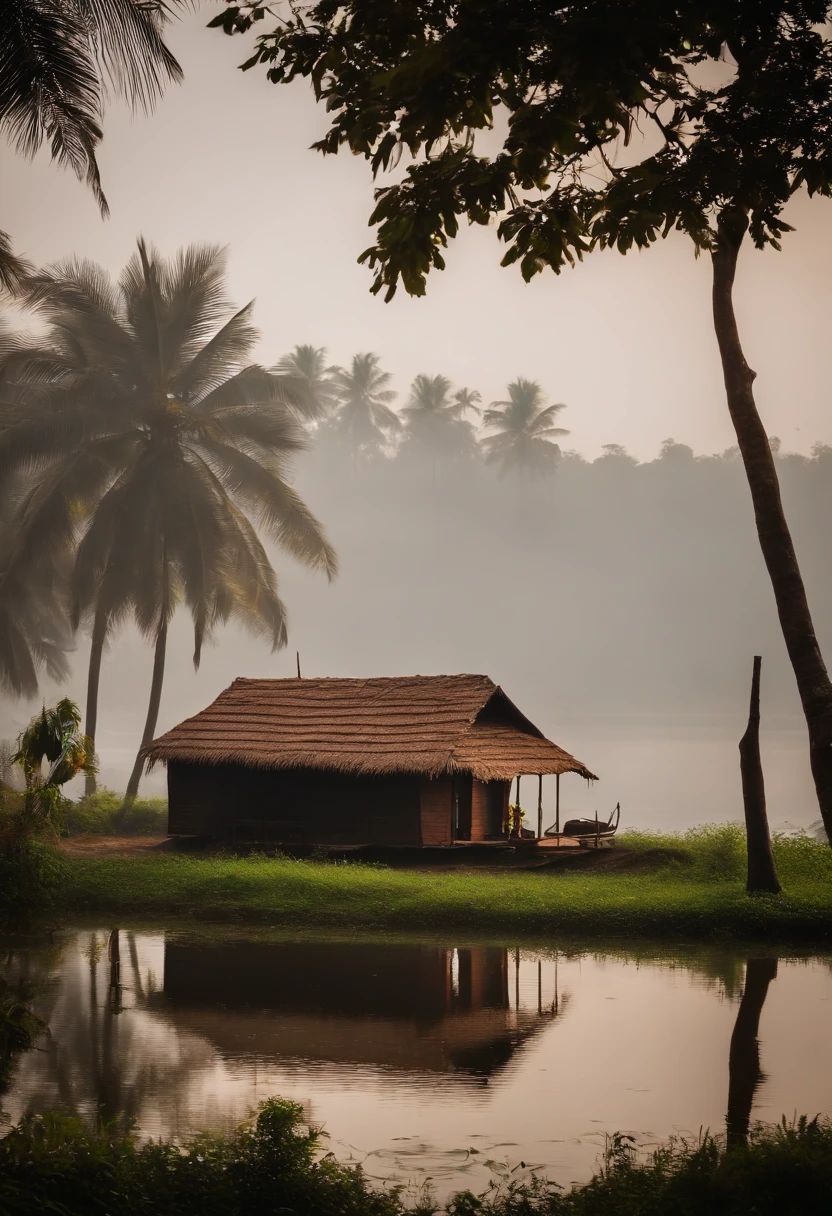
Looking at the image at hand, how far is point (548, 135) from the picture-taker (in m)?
5.16

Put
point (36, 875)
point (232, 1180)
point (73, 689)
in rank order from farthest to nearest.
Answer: point (73, 689) → point (36, 875) → point (232, 1180)

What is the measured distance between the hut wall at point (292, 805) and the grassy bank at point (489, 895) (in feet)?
3.44

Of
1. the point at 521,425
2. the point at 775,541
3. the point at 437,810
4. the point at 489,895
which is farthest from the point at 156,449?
the point at 521,425

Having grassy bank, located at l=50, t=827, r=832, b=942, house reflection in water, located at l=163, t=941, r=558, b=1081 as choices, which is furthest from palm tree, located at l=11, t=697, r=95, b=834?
house reflection in water, located at l=163, t=941, r=558, b=1081

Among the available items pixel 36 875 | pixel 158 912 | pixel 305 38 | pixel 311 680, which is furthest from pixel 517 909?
pixel 305 38

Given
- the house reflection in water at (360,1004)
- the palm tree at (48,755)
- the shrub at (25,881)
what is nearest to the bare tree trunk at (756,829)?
the house reflection in water at (360,1004)

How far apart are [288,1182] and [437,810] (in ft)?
Answer: 46.5

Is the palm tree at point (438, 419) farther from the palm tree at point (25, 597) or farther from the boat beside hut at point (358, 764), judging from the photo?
the boat beside hut at point (358, 764)

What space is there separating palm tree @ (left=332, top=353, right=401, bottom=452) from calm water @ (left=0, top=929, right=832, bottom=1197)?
2486 inches

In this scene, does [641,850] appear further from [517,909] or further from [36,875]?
[36,875]

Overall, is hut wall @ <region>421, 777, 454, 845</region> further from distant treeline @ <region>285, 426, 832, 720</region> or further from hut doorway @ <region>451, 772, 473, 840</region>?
distant treeline @ <region>285, 426, 832, 720</region>

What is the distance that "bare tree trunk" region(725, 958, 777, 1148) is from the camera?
297 inches

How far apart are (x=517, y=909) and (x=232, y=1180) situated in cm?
970

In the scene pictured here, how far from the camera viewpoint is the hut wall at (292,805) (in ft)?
64.4
